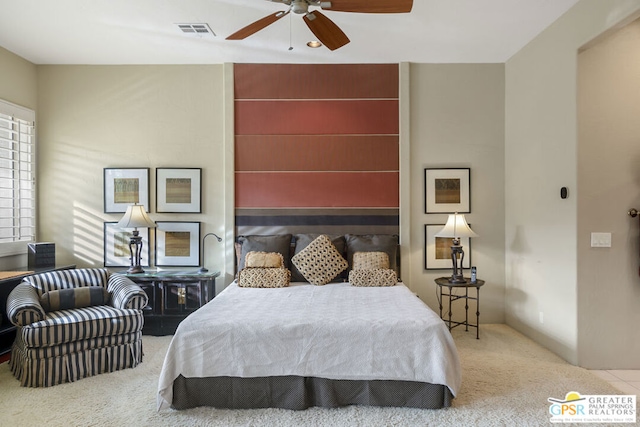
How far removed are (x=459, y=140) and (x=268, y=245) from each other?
2.54 meters

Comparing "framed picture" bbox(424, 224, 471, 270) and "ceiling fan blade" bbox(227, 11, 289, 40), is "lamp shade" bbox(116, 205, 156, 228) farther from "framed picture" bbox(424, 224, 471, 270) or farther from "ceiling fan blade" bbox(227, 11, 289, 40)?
"framed picture" bbox(424, 224, 471, 270)

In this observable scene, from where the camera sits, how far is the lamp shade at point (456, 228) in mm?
4445

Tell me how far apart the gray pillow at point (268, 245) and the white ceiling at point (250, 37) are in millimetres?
2044

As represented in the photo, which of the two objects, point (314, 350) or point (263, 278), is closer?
point (314, 350)

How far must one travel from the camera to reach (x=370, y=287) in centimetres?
411

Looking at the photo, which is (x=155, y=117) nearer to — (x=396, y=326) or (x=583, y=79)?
(x=396, y=326)

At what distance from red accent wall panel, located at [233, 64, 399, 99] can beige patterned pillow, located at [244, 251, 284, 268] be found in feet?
6.08

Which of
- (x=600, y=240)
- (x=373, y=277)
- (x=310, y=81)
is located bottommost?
(x=373, y=277)

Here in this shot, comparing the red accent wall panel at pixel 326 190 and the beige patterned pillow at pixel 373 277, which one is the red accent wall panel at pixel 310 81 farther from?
the beige patterned pillow at pixel 373 277

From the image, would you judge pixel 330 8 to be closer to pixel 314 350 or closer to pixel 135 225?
pixel 314 350

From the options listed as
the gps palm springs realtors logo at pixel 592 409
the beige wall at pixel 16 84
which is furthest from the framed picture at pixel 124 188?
the gps palm springs realtors logo at pixel 592 409

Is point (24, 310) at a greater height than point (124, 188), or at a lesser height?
lesser

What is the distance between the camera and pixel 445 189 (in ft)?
16.0

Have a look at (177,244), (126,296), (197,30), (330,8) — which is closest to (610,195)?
(330,8)
